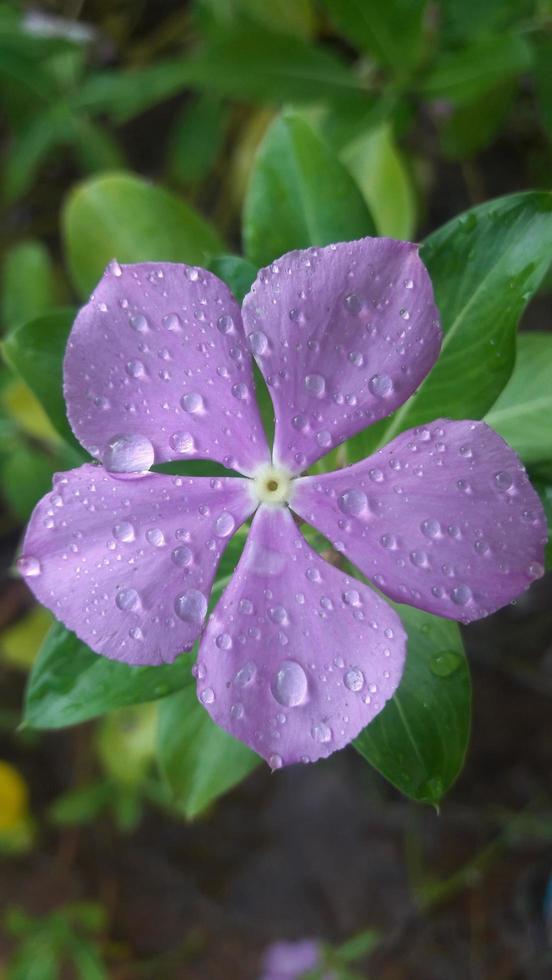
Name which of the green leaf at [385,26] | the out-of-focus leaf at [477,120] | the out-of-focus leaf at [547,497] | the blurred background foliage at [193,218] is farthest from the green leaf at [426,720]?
the out-of-focus leaf at [477,120]

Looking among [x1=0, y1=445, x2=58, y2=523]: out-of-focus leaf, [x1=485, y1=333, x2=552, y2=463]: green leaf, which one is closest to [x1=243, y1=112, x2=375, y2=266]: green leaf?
[x1=485, y1=333, x2=552, y2=463]: green leaf

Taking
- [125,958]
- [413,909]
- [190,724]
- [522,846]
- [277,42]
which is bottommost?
[125,958]

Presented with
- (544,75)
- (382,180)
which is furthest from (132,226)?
(544,75)

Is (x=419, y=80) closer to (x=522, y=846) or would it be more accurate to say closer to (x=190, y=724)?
(x=190, y=724)

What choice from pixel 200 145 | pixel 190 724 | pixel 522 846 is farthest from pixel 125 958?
pixel 200 145

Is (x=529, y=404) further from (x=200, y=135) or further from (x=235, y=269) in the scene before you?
(x=200, y=135)
